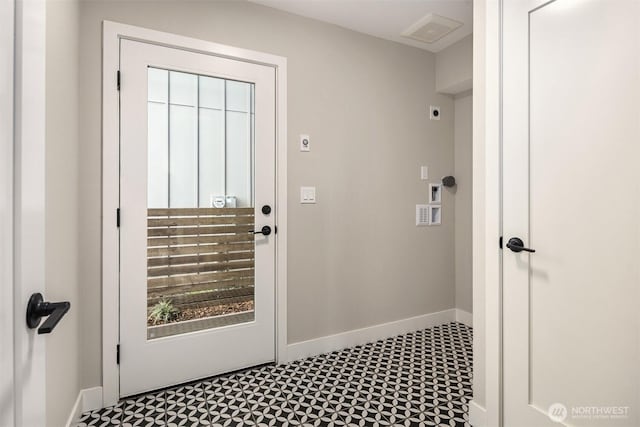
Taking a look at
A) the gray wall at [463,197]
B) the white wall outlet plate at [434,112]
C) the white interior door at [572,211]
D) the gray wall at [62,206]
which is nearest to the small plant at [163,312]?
the gray wall at [62,206]

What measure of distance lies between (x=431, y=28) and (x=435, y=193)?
1376mm

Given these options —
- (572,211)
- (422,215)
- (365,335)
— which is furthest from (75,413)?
(422,215)

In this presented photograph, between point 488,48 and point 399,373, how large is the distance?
1960 mm

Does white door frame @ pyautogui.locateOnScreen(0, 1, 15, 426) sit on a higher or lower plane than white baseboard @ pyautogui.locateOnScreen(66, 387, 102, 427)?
higher

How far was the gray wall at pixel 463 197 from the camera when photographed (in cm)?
312

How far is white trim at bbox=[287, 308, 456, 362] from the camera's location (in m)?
2.50

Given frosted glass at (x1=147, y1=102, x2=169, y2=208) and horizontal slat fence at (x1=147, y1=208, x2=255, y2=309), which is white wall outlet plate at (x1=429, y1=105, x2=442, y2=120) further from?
frosted glass at (x1=147, y1=102, x2=169, y2=208)

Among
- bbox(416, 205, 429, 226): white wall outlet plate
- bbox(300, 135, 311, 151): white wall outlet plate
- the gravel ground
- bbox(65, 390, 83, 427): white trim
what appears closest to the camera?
bbox(65, 390, 83, 427): white trim

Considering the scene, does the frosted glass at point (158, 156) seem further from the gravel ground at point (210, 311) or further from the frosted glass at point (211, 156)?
the gravel ground at point (210, 311)

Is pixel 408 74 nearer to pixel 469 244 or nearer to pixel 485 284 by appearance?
pixel 469 244

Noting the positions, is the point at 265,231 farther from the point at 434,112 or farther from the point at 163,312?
the point at 434,112

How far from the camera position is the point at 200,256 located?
218 cm

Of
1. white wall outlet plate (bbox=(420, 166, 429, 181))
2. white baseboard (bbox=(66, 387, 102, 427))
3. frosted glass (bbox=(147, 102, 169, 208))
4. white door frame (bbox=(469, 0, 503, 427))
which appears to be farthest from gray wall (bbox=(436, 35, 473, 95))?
white baseboard (bbox=(66, 387, 102, 427))

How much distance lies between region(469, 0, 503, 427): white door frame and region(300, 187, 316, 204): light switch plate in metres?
1.17
